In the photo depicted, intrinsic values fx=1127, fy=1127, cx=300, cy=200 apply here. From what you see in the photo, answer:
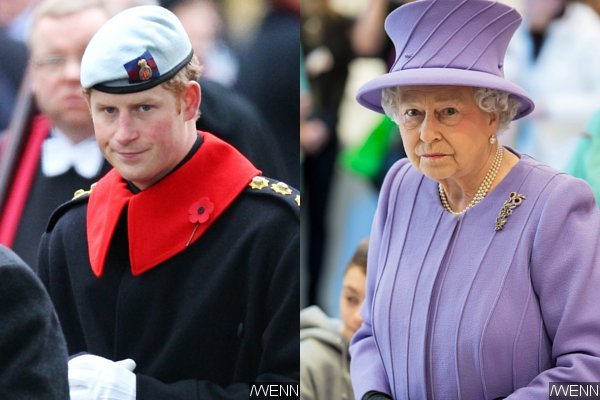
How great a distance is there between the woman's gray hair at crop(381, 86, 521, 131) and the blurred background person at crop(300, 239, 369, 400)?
32.1 inches

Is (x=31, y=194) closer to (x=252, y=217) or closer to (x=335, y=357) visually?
(x=252, y=217)

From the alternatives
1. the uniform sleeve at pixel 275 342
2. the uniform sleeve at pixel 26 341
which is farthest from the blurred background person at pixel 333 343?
the uniform sleeve at pixel 26 341

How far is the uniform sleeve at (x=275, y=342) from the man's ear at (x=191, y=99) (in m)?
0.45

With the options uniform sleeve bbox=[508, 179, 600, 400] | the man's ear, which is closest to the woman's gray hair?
uniform sleeve bbox=[508, 179, 600, 400]

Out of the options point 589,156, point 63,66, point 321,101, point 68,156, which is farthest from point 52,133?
point 589,156

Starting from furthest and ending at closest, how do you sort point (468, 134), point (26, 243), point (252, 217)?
1. point (26, 243)
2. point (252, 217)
3. point (468, 134)

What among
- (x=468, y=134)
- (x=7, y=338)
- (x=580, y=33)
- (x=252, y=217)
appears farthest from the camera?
(x=580, y=33)

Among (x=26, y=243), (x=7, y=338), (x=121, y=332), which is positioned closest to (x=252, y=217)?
(x=121, y=332)

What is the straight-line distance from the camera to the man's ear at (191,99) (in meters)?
3.45

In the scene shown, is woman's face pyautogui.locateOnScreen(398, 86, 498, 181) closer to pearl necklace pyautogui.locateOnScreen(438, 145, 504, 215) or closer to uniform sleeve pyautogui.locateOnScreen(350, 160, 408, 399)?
pearl necklace pyautogui.locateOnScreen(438, 145, 504, 215)

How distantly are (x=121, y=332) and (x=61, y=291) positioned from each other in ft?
0.76

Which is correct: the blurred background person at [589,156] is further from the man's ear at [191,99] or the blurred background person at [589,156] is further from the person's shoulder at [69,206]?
the person's shoulder at [69,206]

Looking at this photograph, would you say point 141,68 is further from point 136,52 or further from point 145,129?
point 145,129

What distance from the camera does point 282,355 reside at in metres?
3.47
